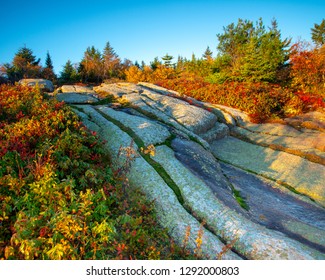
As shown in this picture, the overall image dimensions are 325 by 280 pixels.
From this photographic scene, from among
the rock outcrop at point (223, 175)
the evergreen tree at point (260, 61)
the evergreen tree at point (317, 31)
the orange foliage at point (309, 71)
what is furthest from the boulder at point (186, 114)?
the evergreen tree at point (317, 31)

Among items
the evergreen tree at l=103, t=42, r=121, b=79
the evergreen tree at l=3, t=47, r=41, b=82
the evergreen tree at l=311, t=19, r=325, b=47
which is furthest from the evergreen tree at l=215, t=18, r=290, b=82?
the evergreen tree at l=311, t=19, r=325, b=47

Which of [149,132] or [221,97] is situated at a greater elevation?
[221,97]

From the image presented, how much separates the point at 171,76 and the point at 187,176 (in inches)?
2126

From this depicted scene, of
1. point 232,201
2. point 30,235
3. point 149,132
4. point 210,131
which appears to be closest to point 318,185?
point 232,201

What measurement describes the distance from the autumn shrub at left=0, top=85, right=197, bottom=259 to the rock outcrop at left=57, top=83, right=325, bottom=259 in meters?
1.33

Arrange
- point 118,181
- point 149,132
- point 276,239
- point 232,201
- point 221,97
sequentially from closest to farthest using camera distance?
point 276,239
point 118,181
point 232,201
point 149,132
point 221,97

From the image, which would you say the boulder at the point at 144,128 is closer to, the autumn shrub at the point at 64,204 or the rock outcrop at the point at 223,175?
the rock outcrop at the point at 223,175

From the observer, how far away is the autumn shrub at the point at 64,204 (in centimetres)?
600

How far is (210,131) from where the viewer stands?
2281cm

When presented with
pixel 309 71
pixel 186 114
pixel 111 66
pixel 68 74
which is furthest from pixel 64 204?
pixel 111 66

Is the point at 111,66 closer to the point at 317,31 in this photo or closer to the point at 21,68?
the point at 21,68

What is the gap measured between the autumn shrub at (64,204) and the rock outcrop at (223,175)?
1.33m

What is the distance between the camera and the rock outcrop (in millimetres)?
9016
